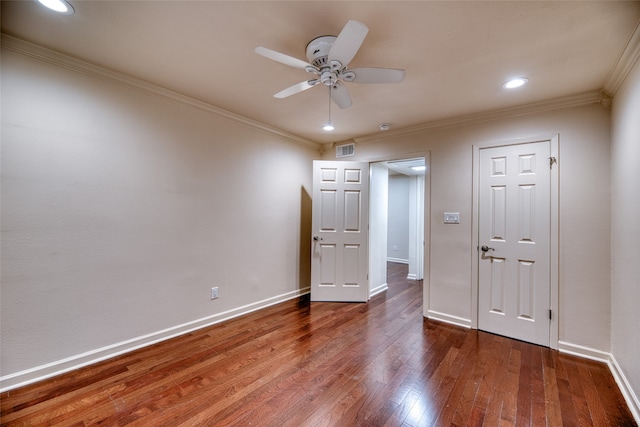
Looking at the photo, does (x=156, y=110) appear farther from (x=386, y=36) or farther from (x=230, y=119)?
(x=386, y=36)

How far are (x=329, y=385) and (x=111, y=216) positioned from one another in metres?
2.27

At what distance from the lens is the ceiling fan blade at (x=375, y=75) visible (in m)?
1.72

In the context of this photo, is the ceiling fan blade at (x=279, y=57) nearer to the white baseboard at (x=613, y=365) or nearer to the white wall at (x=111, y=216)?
the white wall at (x=111, y=216)

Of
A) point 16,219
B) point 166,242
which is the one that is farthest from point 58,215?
point 166,242

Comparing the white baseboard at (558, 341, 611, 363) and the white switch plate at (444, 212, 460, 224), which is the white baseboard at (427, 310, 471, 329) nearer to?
the white baseboard at (558, 341, 611, 363)

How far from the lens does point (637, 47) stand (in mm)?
1731

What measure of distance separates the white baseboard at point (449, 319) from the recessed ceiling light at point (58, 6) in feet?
13.6

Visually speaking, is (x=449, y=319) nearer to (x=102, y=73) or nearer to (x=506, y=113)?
(x=506, y=113)

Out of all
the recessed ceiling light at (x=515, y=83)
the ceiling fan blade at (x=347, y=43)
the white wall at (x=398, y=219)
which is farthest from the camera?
the white wall at (x=398, y=219)

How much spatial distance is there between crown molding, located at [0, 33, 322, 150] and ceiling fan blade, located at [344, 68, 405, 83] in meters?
1.82

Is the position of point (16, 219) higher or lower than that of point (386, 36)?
lower

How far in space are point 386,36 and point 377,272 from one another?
3.39 m

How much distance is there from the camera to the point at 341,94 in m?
2.05

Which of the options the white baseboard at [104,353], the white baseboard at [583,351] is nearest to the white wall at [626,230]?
the white baseboard at [583,351]
